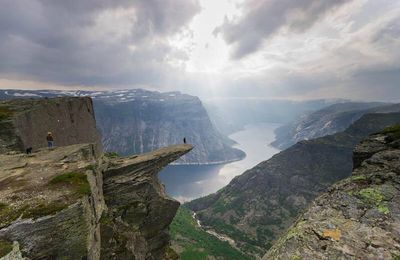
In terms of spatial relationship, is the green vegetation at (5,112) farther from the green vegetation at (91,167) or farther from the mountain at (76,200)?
the green vegetation at (91,167)

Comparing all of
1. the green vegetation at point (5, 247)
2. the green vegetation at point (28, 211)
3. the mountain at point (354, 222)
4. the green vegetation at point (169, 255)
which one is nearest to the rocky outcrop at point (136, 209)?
the green vegetation at point (169, 255)

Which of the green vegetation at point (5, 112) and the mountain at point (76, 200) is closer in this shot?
the mountain at point (76, 200)

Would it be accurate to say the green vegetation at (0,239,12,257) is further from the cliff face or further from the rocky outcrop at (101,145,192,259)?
the cliff face

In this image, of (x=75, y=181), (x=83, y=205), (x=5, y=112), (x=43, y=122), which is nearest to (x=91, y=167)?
(x=75, y=181)

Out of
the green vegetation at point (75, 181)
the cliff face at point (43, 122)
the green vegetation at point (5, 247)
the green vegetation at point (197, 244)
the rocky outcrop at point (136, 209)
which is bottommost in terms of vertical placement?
the green vegetation at point (197, 244)

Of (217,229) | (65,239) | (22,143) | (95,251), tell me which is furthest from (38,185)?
(217,229)

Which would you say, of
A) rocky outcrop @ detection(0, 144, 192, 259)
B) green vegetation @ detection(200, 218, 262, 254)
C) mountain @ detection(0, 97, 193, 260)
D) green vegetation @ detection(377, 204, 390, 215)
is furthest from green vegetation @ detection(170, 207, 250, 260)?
green vegetation @ detection(377, 204, 390, 215)

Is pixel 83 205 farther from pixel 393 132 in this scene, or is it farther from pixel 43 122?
pixel 43 122

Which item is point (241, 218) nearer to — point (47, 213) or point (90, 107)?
point (90, 107)
